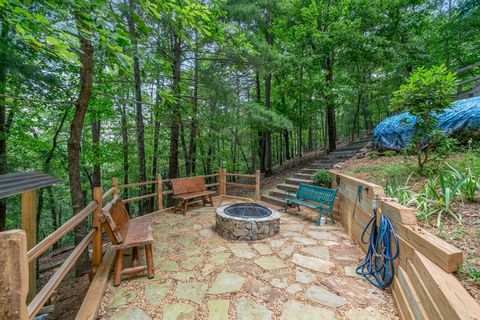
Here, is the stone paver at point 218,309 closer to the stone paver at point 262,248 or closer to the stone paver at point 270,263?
the stone paver at point 270,263

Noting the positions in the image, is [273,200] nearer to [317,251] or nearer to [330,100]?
[317,251]

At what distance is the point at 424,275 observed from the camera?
1591mm

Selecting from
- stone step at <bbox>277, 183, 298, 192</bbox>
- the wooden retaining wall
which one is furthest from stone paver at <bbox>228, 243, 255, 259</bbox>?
stone step at <bbox>277, 183, 298, 192</bbox>

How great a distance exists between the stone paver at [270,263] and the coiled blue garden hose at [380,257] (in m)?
0.95

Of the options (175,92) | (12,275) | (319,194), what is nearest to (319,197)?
(319,194)

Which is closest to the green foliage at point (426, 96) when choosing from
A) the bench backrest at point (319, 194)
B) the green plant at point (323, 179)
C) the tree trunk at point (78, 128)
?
the bench backrest at point (319, 194)

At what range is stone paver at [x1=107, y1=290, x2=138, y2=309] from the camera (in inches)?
85.0

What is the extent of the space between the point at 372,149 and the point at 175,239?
262 inches

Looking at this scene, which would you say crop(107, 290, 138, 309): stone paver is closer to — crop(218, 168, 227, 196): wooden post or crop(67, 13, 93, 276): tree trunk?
crop(67, 13, 93, 276): tree trunk

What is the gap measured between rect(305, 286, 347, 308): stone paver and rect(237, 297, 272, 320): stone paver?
0.51 meters

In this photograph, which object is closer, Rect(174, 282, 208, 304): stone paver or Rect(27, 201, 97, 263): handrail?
Rect(27, 201, 97, 263): handrail

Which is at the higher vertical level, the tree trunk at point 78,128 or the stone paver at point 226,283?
the tree trunk at point 78,128

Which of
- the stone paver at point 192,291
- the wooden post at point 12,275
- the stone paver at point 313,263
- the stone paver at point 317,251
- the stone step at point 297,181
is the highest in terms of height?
the wooden post at point 12,275

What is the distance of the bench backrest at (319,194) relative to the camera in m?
4.40
